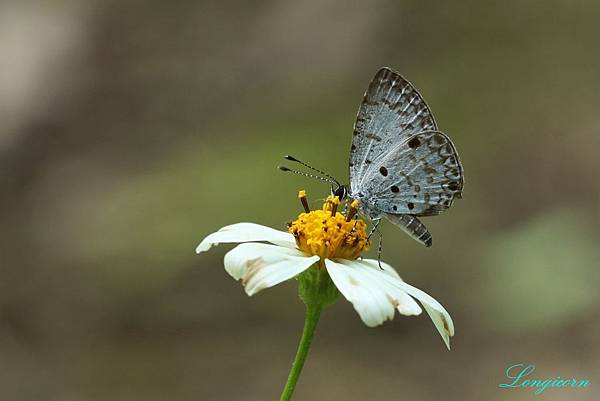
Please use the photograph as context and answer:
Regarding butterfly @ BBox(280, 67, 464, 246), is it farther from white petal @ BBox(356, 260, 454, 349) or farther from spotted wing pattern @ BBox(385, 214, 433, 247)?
white petal @ BBox(356, 260, 454, 349)

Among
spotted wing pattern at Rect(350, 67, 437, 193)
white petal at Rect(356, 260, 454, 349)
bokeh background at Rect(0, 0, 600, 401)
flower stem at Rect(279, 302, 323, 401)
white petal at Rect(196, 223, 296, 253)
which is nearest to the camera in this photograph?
flower stem at Rect(279, 302, 323, 401)

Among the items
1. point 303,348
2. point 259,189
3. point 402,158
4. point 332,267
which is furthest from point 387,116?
point 259,189

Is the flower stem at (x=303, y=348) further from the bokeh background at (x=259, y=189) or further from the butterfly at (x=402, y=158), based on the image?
the bokeh background at (x=259, y=189)

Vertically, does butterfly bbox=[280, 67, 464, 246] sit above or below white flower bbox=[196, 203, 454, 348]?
above

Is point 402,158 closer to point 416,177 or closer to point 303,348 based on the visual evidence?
point 416,177

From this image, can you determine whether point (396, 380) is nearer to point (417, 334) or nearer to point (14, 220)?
point (417, 334)

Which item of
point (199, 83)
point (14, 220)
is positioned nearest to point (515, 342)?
point (14, 220)

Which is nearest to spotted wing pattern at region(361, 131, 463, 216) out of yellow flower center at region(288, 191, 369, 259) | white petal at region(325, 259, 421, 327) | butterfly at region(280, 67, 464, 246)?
butterfly at region(280, 67, 464, 246)

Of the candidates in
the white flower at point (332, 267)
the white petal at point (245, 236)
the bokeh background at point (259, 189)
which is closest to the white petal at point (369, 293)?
the white flower at point (332, 267)
